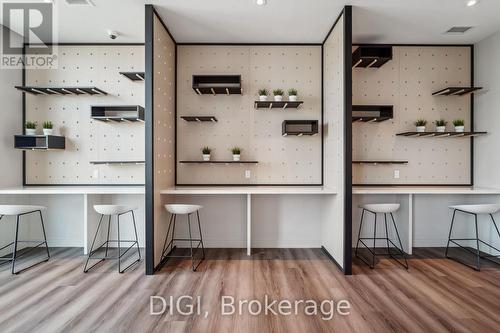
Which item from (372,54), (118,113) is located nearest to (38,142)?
(118,113)

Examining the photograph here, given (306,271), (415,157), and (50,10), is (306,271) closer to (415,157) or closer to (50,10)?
(415,157)

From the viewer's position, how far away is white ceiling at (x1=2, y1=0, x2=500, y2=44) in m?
3.02

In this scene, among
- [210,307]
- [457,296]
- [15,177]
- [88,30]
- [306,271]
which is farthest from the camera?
[15,177]

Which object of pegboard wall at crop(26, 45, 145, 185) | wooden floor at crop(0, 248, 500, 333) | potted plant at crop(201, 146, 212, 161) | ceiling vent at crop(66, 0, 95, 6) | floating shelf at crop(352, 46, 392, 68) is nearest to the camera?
wooden floor at crop(0, 248, 500, 333)

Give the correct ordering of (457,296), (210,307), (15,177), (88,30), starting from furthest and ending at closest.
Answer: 1. (15,177)
2. (88,30)
3. (457,296)
4. (210,307)

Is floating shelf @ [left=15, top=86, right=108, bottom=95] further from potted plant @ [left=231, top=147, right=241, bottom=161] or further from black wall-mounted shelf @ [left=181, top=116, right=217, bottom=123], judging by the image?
potted plant @ [left=231, top=147, right=241, bottom=161]

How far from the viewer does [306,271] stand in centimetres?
316

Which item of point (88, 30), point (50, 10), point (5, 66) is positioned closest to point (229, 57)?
point (88, 30)

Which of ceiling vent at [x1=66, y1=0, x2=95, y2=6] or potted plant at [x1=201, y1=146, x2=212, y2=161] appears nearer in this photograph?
ceiling vent at [x1=66, y1=0, x2=95, y2=6]

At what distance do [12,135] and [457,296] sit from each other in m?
5.65

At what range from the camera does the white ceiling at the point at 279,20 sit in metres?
3.02

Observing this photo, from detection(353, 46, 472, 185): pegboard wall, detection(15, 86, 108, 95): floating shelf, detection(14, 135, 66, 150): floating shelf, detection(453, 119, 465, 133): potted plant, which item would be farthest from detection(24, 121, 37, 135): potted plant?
detection(453, 119, 465, 133): potted plant

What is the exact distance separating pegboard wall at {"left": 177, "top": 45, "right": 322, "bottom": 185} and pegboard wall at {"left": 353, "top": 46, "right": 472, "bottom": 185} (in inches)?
27.1

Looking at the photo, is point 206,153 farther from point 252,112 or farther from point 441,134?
point 441,134
